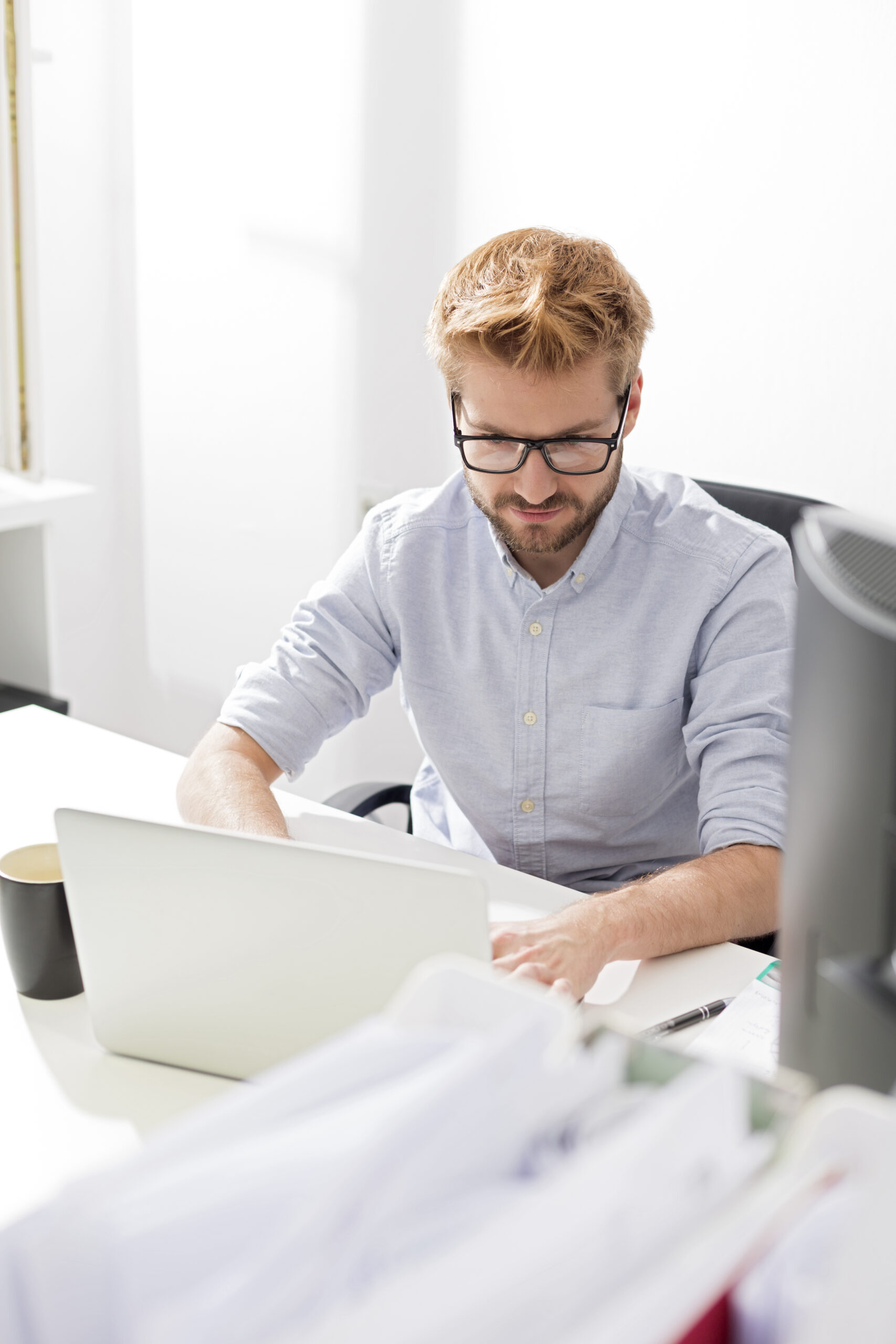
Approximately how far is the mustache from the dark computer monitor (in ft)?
2.59

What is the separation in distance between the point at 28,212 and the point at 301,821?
4.94 feet

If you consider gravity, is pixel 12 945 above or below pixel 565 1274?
below

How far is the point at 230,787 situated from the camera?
1.31 meters

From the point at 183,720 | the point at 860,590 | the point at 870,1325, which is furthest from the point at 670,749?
the point at 183,720

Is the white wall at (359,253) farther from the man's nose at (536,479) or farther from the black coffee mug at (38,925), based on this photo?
the black coffee mug at (38,925)

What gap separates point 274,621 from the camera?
2834 mm

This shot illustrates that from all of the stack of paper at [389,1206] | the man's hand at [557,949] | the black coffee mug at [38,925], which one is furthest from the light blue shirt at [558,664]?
the stack of paper at [389,1206]

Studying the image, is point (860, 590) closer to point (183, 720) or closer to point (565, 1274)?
point (565, 1274)

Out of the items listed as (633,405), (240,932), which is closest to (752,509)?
(633,405)

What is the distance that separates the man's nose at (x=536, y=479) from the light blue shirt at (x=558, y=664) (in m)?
0.12

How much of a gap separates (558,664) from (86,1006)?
0.70 metres

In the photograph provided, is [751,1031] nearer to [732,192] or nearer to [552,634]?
[552,634]

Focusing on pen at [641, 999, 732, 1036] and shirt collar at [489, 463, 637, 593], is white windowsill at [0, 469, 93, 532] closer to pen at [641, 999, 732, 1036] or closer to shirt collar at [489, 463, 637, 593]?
shirt collar at [489, 463, 637, 593]

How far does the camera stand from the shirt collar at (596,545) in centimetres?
146
